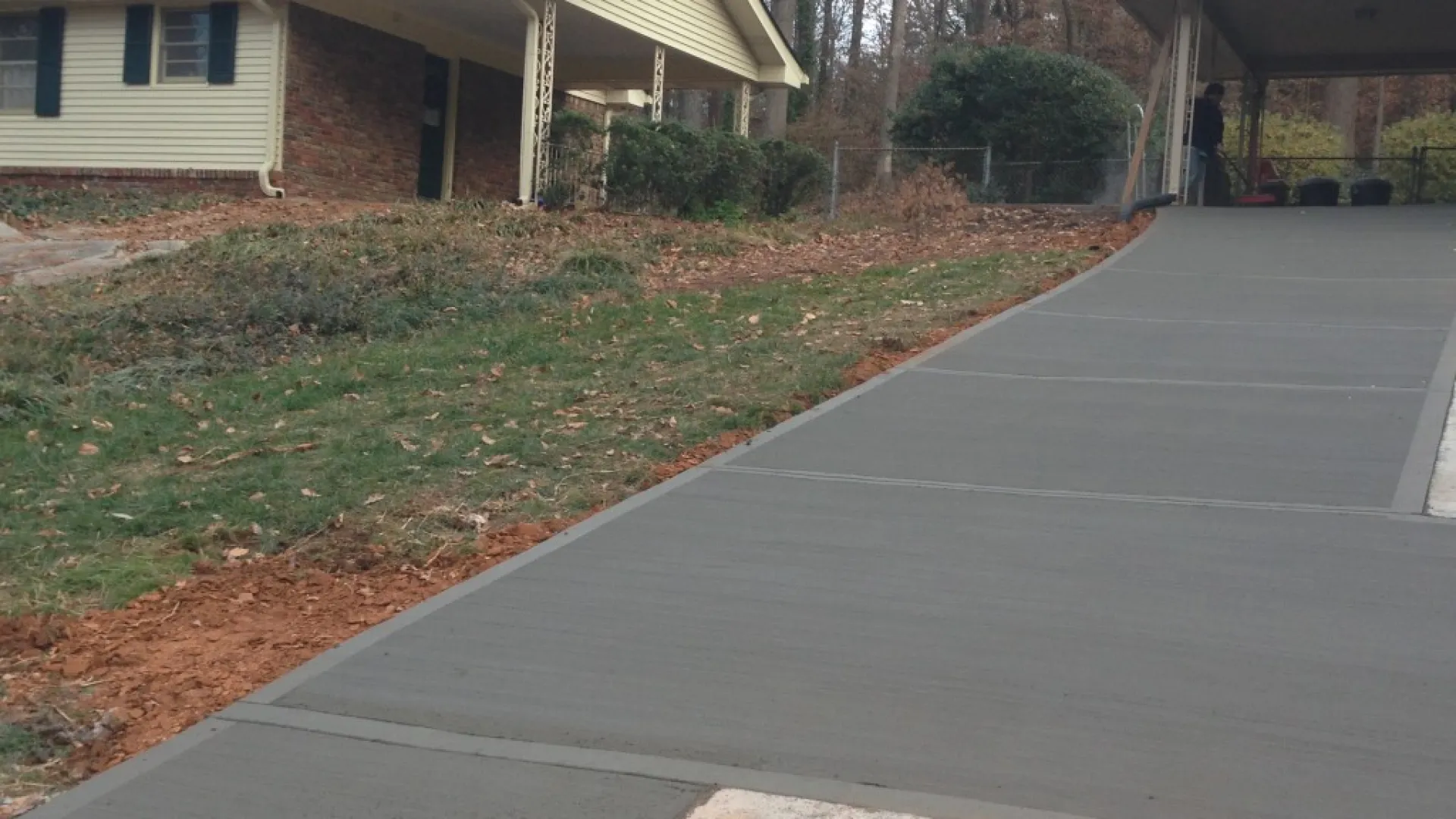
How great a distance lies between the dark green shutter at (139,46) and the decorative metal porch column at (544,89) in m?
5.11

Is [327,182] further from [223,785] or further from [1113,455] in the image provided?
[223,785]

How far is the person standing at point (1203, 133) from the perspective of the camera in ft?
66.5

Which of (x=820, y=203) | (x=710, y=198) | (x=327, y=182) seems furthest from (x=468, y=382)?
(x=820, y=203)

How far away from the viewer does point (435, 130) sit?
71.5ft

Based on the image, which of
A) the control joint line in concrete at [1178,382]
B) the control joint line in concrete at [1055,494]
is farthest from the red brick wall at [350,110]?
the control joint line in concrete at [1055,494]

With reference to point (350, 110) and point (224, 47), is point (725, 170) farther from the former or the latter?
point (224, 47)

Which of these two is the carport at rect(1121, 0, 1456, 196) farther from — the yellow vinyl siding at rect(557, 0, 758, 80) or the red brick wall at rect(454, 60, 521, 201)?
the red brick wall at rect(454, 60, 521, 201)

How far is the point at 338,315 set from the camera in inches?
467

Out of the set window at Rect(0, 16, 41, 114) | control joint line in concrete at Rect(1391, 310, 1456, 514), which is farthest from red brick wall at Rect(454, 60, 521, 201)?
control joint line in concrete at Rect(1391, 310, 1456, 514)

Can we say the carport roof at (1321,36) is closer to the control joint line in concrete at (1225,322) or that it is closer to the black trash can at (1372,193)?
the black trash can at (1372,193)

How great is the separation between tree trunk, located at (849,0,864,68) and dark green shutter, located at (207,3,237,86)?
27427 millimetres

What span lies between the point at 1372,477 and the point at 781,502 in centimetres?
286

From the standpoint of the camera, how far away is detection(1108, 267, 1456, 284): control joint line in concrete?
41.9 feet

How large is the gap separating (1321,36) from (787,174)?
9.08 metres
